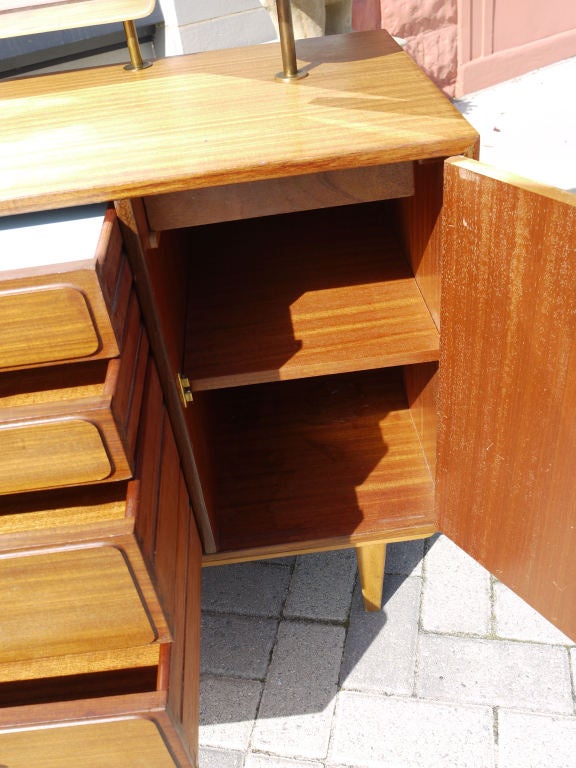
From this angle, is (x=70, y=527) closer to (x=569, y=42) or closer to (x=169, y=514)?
(x=169, y=514)

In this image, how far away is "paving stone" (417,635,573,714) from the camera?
3.70ft

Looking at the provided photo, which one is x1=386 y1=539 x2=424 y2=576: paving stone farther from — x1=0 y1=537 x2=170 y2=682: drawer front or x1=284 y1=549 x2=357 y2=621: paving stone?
x1=0 y1=537 x2=170 y2=682: drawer front

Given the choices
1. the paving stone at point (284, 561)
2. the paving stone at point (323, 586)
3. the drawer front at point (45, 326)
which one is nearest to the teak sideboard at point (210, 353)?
the drawer front at point (45, 326)

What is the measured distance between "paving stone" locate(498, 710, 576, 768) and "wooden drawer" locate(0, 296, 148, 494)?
0.75m

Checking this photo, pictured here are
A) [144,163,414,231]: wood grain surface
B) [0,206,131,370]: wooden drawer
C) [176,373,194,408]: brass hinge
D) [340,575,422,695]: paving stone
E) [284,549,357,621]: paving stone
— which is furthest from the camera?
[284,549,357,621]: paving stone

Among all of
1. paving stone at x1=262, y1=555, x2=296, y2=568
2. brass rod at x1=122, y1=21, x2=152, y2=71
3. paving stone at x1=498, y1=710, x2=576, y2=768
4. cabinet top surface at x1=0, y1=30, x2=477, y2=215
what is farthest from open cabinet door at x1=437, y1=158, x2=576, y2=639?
brass rod at x1=122, y1=21, x2=152, y2=71

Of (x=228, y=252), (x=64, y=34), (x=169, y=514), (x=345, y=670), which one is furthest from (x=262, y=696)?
(x=64, y=34)

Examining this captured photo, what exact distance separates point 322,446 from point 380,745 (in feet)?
1.60

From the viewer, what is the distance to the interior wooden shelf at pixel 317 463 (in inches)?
44.5

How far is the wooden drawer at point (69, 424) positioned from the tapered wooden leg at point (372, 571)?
540mm

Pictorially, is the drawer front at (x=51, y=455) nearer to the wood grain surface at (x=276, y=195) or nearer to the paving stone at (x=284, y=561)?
the wood grain surface at (x=276, y=195)

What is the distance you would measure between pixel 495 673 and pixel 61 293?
3.06 ft

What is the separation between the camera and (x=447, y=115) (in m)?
0.83

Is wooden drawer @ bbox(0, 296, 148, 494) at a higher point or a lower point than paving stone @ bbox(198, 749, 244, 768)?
higher
